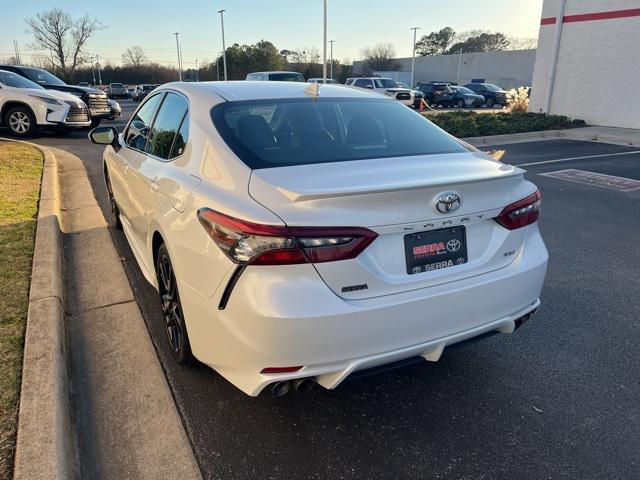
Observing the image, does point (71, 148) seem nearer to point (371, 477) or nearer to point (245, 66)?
point (371, 477)

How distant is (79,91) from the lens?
17.7 meters

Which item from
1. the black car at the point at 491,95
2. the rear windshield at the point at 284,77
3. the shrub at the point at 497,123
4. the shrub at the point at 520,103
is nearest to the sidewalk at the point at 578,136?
the shrub at the point at 497,123

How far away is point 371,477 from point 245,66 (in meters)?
66.0

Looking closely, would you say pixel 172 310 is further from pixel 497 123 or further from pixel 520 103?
pixel 520 103

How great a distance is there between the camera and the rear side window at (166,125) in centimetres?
338

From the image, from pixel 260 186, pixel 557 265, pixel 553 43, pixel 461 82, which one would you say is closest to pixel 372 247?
pixel 260 186

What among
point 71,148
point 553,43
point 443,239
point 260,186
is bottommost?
point 71,148

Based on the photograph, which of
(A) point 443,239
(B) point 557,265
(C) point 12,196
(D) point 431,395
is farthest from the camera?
(C) point 12,196

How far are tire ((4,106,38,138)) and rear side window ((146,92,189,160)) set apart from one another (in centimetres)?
1237

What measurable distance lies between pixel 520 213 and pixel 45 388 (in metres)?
2.67

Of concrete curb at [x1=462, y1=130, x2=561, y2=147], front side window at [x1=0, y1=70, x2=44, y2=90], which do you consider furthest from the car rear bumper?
front side window at [x1=0, y1=70, x2=44, y2=90]

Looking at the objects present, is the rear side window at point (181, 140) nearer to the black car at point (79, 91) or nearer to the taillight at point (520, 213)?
the taillight at point (520, 213)

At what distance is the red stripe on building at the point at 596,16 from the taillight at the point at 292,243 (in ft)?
60.5

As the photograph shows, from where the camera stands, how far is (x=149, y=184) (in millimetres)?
3469
